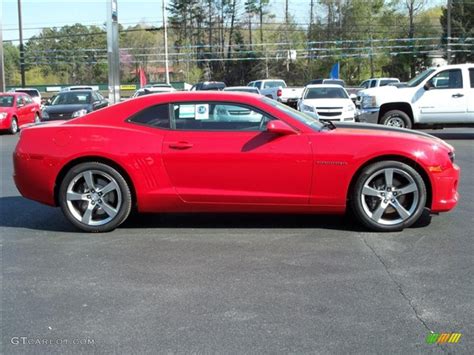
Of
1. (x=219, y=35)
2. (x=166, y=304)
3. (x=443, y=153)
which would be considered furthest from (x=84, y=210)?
(x=219, y=35)

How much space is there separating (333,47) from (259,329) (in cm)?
6845

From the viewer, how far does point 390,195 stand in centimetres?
586

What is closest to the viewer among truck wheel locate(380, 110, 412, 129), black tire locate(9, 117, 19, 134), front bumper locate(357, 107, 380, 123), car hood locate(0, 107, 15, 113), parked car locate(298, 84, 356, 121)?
truck wheel locate(380, 110, 412, 129)

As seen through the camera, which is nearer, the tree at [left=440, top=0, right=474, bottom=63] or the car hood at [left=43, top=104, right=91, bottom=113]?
the car hood at [left=43, top=104, right=91, bottom=113]

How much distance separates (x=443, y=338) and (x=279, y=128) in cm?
281

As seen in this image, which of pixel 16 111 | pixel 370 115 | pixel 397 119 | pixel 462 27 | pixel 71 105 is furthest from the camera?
pixel 462 27

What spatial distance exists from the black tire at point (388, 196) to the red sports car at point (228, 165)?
1 cm

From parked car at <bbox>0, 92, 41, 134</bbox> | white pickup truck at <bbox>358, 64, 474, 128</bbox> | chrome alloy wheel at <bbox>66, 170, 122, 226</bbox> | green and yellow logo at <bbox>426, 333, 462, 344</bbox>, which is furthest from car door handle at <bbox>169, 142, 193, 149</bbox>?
parked car at <bbox>0, 92, 41, 134</bbox>

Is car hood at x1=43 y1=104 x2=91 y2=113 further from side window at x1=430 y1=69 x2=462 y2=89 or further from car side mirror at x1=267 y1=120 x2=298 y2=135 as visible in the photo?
car side mirror at x1=267 y1=120 x2=298 y2=135

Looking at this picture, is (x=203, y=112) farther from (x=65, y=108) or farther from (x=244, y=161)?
(x=65, y=108)

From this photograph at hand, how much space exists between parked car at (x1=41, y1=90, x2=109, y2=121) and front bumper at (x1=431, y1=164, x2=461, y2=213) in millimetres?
14281

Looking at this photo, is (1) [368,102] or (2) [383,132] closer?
(2) [383,132]

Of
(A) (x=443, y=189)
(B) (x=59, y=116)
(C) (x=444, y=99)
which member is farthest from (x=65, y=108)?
(A) (x=443, y=189)

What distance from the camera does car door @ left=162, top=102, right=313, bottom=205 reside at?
578cm
